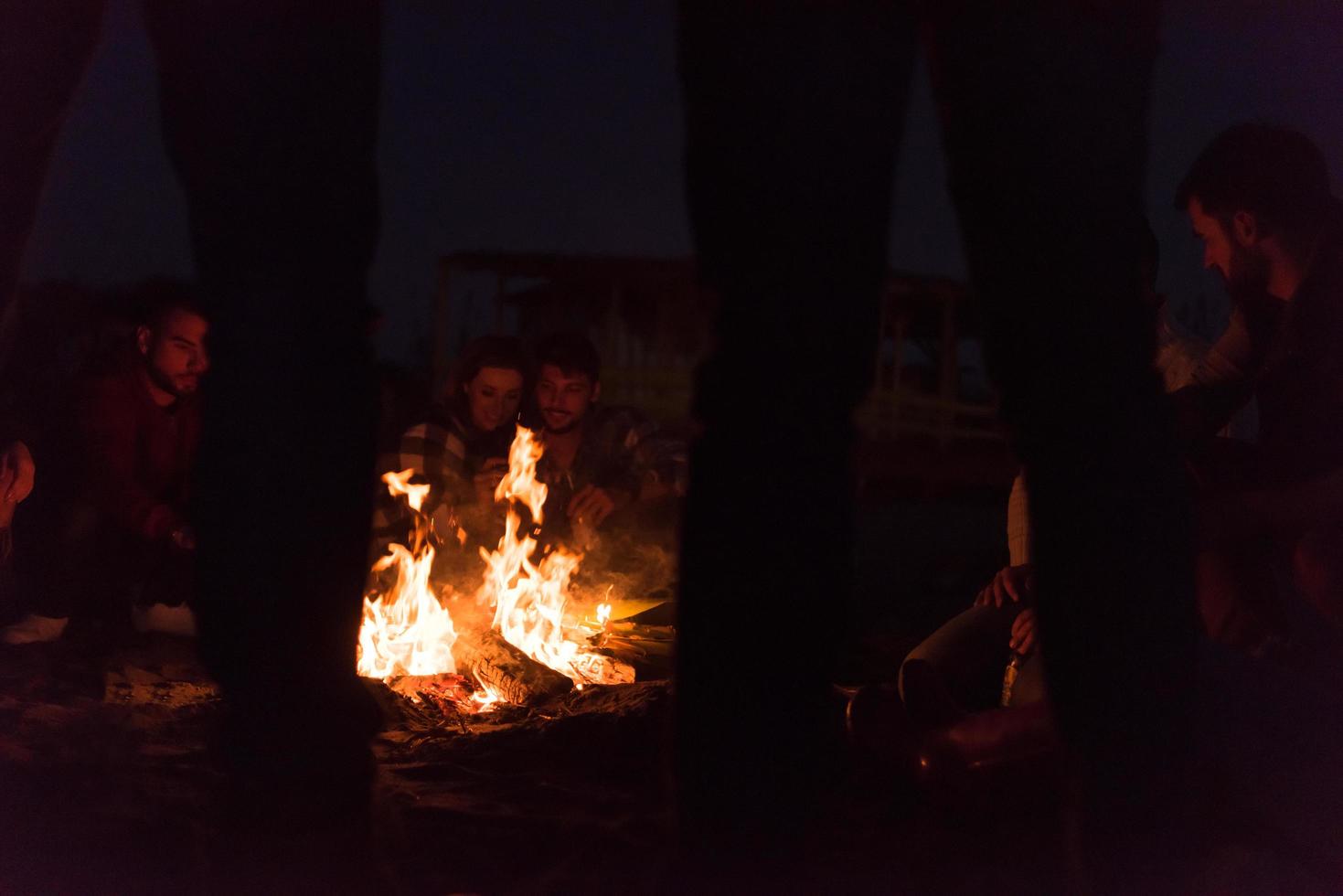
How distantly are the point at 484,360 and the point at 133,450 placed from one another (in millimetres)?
1589

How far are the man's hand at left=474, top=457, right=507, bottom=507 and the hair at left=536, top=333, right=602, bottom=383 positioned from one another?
0.49 m

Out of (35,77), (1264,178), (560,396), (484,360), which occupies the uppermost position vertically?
(1264,178)

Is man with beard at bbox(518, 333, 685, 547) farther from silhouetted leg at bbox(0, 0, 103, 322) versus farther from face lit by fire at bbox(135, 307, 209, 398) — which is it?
silhouetted leg at bbox(0, 0, 103, 322)

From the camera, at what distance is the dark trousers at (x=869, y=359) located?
1.34 meters

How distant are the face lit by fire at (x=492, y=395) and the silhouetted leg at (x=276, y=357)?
346 centimetres

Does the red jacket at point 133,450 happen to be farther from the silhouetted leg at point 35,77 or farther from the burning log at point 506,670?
the silhouetted leg at point 35,77

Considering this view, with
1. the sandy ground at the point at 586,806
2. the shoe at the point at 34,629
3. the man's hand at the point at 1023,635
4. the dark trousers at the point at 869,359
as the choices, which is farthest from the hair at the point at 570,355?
the dark trousers at the point at 869,359

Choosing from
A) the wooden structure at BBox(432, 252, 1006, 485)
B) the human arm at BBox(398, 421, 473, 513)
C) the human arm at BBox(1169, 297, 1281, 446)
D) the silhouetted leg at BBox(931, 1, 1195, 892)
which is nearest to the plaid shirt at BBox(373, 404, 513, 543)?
the human arm at BBox(398, 421, 473, 513)

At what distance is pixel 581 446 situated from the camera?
5020 mm

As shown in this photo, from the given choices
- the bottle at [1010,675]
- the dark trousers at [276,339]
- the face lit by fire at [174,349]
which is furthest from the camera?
the face lit by fire at [174,349]

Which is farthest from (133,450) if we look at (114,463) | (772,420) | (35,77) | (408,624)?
(772,420)

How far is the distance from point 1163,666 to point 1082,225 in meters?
0.55

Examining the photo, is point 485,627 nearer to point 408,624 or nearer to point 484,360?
point 408,624

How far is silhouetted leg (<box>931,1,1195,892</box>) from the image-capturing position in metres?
1.33
